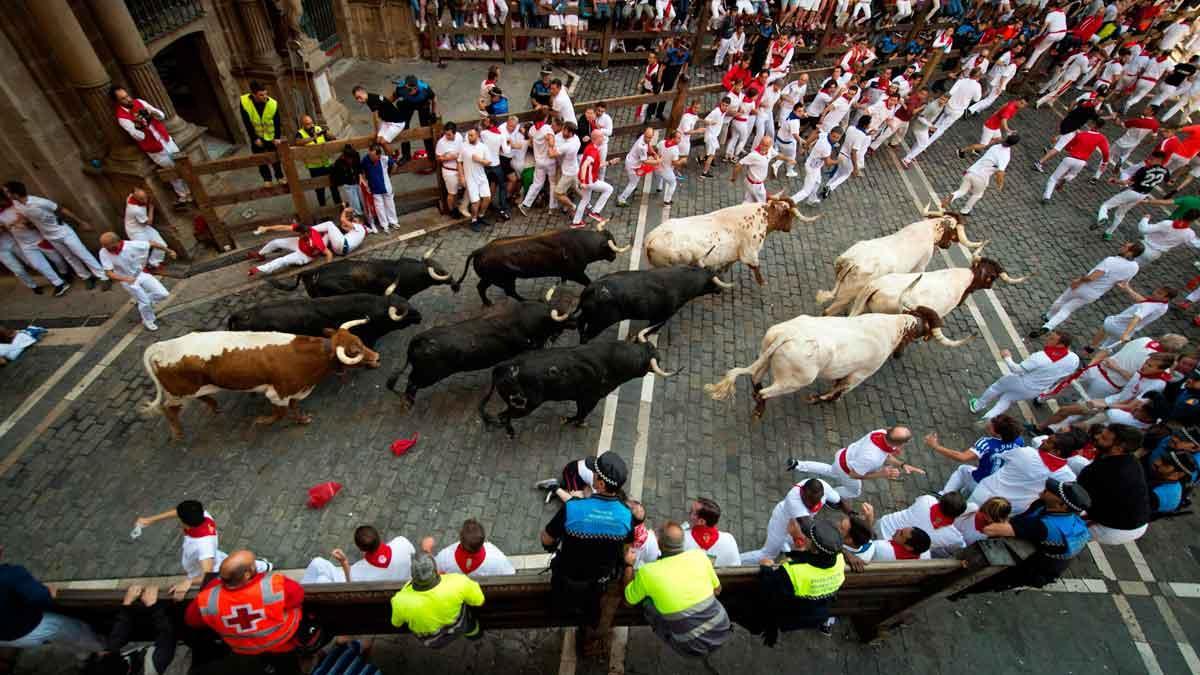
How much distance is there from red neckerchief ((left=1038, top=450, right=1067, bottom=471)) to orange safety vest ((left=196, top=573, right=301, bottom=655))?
7.07 m

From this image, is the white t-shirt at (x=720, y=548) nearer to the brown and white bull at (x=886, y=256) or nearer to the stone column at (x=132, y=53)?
the brown and white bull at (x=886, y=256)

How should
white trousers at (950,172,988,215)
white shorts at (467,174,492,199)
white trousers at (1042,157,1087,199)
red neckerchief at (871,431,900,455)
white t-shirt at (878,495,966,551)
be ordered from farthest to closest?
1. white trousers at (1042,157,1087,199)
2. white trousers at (950,172,988,215)
3. white shorts at (467,174,492,199)
4. red neckerchief at (871,431,900,455)
5. white t-shirt at (878,495,966,551)

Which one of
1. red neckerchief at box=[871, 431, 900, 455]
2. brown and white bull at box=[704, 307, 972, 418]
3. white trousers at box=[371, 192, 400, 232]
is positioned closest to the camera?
red neckerchief at box=[871, 431, 900, 455]

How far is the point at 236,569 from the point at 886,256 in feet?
30.6

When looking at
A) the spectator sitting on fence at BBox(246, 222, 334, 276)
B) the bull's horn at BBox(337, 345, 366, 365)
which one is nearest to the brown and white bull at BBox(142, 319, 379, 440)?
the bull's horn at BBox(337, 345, 366, 365)

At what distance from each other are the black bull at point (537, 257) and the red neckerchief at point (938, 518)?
5684mm

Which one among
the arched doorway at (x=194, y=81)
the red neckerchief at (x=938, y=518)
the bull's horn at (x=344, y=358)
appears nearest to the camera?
the red neckerchief at (x=938, y=518)

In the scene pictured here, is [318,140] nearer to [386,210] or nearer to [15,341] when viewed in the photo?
[386,210]

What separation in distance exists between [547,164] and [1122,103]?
20.2 m

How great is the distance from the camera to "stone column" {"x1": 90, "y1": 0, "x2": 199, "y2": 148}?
839 cm

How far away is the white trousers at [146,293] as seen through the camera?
790 centimetres

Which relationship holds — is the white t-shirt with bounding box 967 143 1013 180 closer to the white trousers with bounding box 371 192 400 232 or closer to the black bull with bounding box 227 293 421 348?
the black bull with bounding box 227 293 421 348

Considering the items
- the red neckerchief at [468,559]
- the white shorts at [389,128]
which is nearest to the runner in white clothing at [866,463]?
the red neckerchief at [468,559]

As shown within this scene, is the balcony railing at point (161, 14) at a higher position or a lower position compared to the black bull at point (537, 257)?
higher
